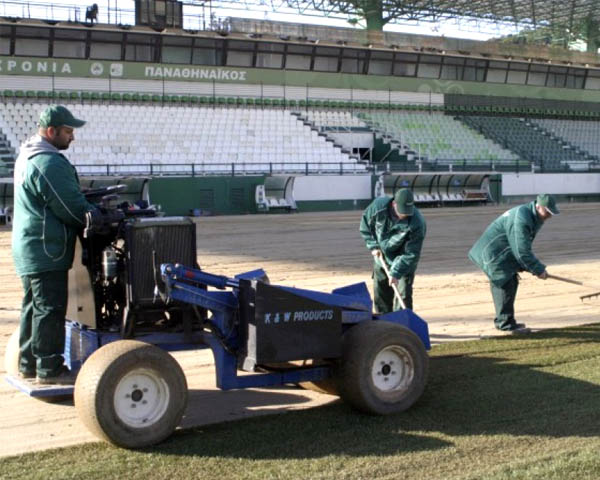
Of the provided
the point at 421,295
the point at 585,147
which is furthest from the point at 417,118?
the point at 421,295

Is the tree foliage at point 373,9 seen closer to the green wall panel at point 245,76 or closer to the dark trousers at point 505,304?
the green wall panel at point 245,76

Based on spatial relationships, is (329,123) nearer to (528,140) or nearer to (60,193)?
(528,140)

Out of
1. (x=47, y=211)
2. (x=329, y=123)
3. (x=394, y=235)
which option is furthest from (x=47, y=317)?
(x=329, y=123)

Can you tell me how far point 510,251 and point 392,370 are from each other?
3413 mm

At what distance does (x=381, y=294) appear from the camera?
8297 mm

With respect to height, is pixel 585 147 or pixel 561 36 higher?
pixel 561 36

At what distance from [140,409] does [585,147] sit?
42253 mm

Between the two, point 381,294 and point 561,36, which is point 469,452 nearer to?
point 381,294

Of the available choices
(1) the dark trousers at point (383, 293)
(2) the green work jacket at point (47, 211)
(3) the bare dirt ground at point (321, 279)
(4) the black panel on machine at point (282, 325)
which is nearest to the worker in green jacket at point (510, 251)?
(3) the bare dirt ground at point (321, 279)

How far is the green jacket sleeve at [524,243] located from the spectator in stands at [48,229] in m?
4.63

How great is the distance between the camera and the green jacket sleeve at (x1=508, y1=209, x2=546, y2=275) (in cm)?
820

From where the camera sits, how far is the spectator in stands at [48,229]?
5043 mm

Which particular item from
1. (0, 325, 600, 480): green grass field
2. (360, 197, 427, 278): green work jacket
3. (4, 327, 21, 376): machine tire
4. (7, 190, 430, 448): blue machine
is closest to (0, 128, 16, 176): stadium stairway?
(360, 197, 427, 278): green work jacket

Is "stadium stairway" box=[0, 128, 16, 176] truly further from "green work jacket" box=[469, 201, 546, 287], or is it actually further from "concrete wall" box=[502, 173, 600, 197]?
"green work jacket" box=[469, 201, 546, 287]
